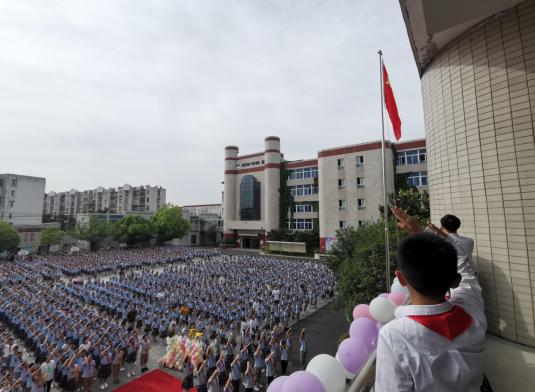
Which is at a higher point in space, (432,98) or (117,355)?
(432,98)

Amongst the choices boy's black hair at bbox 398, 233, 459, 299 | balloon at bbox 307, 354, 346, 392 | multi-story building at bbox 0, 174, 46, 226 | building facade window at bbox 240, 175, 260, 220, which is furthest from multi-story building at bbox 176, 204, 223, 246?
boy's black hair at bbox 398, 233, 459, 299

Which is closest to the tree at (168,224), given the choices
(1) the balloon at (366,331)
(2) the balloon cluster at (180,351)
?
(2) the balloon cluster at (180,351)

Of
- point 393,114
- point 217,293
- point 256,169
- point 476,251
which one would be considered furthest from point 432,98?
point 256,169

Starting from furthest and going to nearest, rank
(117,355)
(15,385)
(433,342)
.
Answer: (117,355)
(15,385)
(433,342)

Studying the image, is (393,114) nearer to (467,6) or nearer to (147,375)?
(467,6)

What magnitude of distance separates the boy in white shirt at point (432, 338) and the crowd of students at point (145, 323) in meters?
7.19

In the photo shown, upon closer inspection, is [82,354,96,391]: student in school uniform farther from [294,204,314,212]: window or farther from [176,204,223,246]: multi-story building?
[176,204,223,246]: multi-story building

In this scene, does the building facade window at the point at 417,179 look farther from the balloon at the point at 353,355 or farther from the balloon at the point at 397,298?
the balloon at the point at 353,355

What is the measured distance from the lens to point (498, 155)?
465cm

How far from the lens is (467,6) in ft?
13.3

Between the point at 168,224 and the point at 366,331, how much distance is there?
48.3 m

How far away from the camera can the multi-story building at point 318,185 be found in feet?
107

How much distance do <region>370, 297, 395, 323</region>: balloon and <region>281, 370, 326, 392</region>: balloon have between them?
193 centimetres

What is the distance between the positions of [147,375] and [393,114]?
11555 mm
